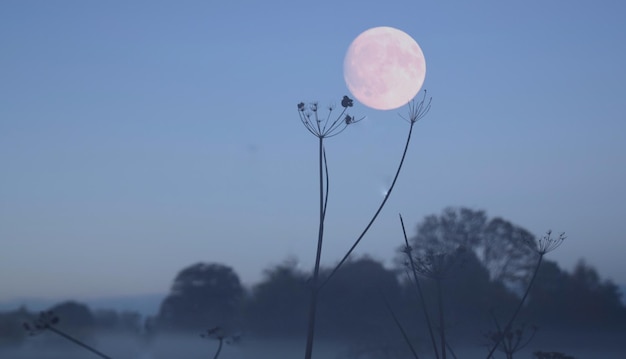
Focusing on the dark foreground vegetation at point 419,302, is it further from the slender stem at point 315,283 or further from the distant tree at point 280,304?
the slender stem at point 315,283

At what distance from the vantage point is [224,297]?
615 inches

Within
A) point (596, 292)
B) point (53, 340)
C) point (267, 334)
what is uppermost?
point (596, 292)

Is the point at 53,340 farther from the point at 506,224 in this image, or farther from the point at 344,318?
the point at 506,224

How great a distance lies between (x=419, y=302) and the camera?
1662 centimetres

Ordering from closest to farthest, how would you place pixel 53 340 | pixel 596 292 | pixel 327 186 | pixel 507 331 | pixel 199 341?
pixel 327 186 → pixel 507 331 → pixel 53 340 → pixel 199 341 → pixel 596 292

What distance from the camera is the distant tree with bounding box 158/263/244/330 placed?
14.7 meters

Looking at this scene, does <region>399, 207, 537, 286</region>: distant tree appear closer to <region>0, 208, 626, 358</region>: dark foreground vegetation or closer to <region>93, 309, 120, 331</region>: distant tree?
<region>0, 208, 626, 358</region>: dark foreground vegetation

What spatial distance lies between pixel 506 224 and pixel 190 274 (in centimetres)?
670

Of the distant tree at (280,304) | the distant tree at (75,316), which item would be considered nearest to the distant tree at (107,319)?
the distant tree at (75,316)

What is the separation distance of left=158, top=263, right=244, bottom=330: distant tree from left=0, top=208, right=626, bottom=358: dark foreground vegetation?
0.07 feet

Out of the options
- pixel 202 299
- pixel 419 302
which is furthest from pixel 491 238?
pixel 202 299

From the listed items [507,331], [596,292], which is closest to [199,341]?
[507,331]

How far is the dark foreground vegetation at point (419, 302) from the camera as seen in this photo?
50.5 ft

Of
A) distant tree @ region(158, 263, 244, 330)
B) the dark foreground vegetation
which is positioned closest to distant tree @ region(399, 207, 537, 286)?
the dark foreground vegetation
